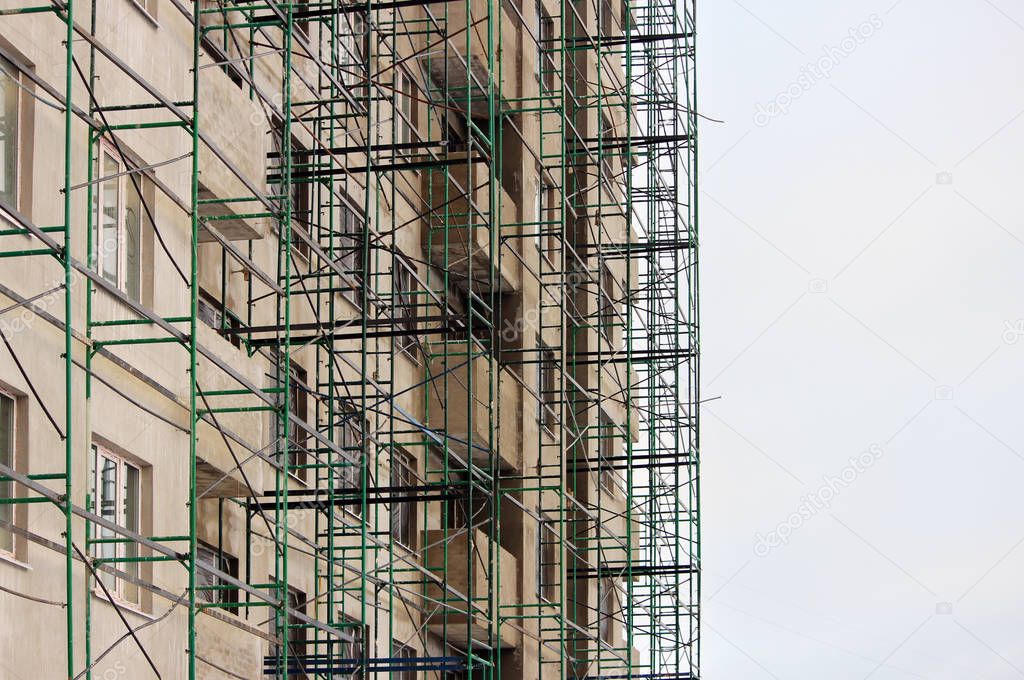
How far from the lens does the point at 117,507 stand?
20016mm

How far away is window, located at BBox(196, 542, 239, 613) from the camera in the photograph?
73.1 ft

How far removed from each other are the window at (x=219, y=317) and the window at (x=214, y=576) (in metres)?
2.43

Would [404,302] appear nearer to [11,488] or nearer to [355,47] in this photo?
[355,47]

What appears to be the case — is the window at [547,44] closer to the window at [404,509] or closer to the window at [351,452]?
the window at [404,509]

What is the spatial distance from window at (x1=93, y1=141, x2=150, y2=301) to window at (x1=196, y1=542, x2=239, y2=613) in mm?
3278

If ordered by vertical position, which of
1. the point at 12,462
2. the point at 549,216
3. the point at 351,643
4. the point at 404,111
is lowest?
the point at 351,643

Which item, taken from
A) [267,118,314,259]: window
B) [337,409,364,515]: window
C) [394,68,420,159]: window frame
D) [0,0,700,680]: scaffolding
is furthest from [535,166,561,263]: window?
[267,118,314,259]: window

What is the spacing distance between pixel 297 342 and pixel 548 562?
15.1m

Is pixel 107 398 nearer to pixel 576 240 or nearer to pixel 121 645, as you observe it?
pixel 121 645

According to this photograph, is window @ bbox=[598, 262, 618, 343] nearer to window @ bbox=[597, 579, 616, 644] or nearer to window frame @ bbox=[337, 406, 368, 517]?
window @ bbox=[597, 579, 616, 644]

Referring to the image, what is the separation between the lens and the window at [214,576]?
22.3 meters

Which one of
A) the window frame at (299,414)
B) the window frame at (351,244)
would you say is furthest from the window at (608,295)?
the window frame at (299,414)

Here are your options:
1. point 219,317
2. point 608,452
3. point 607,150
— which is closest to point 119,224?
point 219,317

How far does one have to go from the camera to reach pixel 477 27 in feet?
104
